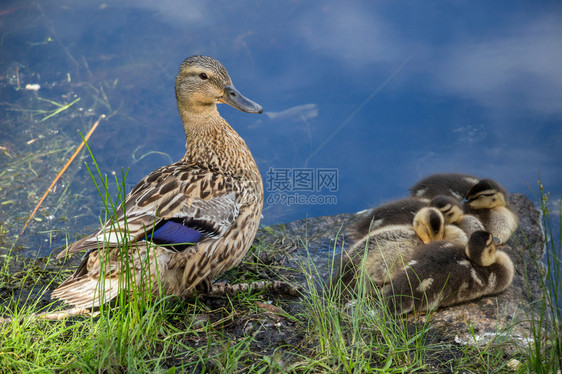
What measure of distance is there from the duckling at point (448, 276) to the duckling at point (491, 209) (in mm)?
584

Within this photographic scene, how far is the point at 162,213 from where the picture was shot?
2285mm

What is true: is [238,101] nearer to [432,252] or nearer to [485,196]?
[432,252]

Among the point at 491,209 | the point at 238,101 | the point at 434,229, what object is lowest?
the point at 434,229

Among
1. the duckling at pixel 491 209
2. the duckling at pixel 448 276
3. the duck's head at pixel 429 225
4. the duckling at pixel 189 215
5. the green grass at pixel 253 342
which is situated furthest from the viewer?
the duckling at pixel 491 209

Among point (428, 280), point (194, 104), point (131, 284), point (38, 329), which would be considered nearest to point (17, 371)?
point (38, 329)

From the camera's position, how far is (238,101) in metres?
2.74

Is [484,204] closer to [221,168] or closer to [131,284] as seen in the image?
[221,168]

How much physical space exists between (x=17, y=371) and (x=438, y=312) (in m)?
1.76

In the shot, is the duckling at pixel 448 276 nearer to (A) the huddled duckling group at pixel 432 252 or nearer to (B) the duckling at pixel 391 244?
(A) the huddled duckling group at pixel 432 252

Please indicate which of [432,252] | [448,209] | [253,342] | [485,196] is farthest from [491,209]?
[253,342]

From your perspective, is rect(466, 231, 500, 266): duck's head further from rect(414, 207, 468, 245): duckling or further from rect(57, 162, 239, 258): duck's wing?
rect(57, 162, 239, 258): duck's wing

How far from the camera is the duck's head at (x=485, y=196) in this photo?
3.31 meters

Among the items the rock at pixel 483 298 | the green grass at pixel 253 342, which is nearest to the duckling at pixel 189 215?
the green grass at pixel 253 342

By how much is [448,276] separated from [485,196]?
1.08 metres
